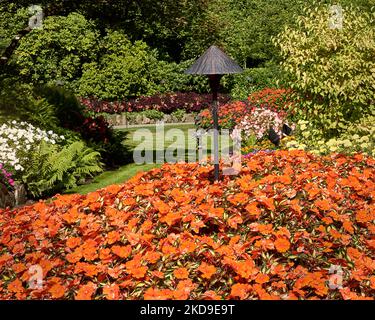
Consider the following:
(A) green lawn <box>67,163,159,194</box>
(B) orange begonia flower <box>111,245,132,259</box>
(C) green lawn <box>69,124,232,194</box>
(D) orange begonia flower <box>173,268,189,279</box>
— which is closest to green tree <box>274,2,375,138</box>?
(A) green lawn <box>67,163,159,194</box>

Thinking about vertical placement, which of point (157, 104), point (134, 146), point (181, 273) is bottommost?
point (181, 273)

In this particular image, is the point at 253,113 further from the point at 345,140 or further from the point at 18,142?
the point at 18,142

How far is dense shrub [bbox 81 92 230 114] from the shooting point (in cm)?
2122

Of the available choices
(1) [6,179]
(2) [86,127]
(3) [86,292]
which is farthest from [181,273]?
(2) [86,127]

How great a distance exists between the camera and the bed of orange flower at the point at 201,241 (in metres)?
3.71

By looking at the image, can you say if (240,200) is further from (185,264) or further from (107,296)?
(107,296)

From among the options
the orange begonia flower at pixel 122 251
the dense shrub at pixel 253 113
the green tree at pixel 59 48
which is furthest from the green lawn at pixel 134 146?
the orange begonia flower at pixel 122 251

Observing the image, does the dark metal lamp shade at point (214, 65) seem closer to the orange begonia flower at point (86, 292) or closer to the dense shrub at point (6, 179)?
the orange begonia flower at point (86, 292)

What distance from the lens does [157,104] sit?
21.5 metres

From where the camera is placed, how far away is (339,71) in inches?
381

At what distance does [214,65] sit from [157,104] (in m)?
16.0

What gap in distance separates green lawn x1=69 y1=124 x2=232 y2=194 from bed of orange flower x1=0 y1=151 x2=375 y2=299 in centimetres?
514

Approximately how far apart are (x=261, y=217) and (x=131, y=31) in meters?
20.4

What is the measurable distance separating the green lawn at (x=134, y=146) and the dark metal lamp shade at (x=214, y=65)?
202 inches
